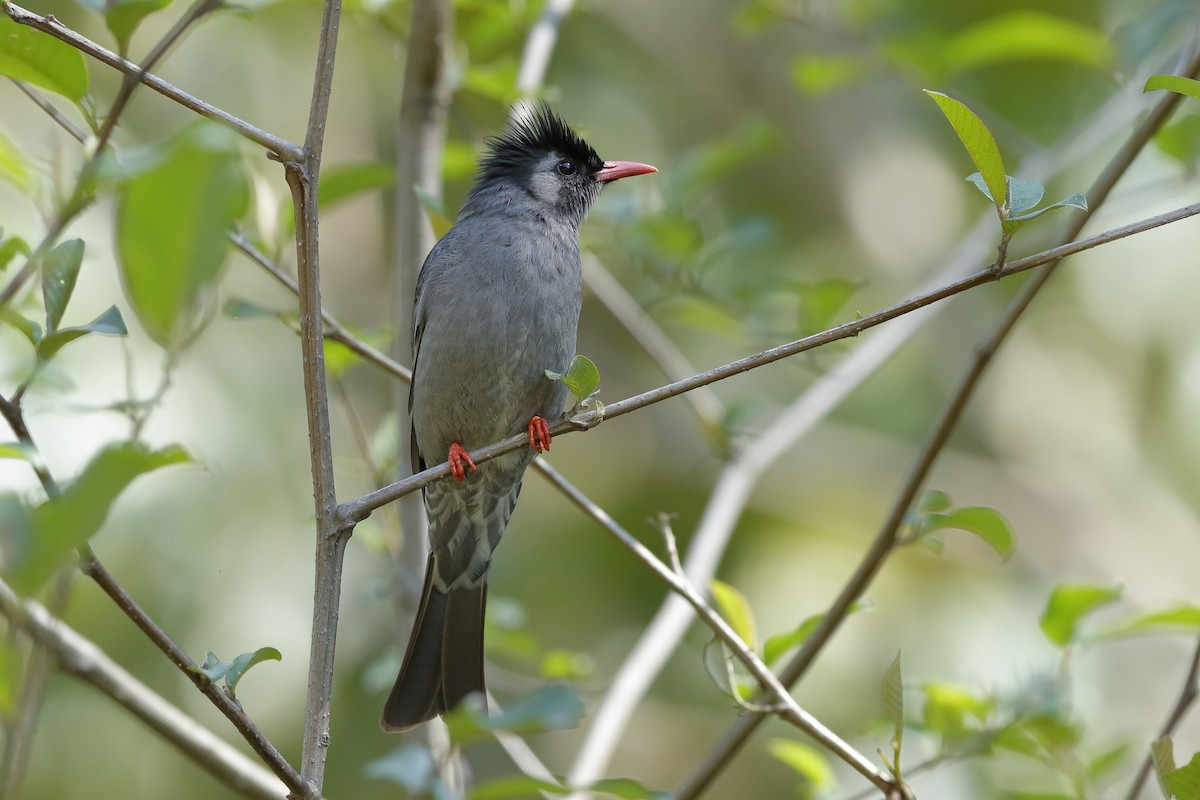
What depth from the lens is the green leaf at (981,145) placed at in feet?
7.06

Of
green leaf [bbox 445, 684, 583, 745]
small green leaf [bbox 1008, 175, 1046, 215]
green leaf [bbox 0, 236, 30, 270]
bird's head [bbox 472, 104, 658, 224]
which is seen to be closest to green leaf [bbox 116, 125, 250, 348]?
green leaf [bbox 445, 684, 583, 745]

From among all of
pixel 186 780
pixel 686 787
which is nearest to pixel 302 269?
pixel 686 787

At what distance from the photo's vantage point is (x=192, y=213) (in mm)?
1405

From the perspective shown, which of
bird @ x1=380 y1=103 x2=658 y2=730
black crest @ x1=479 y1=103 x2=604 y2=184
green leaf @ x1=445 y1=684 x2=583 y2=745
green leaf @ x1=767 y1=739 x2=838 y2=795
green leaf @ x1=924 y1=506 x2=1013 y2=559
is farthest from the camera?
black crest @ x1=479 y1=103 x2=604 y2=184

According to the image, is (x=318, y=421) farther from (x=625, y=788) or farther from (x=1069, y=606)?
(x=1069, y=606)

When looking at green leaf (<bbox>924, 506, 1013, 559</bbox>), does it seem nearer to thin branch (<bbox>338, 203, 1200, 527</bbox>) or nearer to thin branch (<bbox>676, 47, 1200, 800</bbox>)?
thin branch (<bbox>676, 47, 1200, 800</bbox>)

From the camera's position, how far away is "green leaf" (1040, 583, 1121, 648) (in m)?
3.10

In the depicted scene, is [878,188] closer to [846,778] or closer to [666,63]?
[666,63]

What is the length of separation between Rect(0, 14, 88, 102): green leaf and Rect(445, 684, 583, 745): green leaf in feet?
4.99

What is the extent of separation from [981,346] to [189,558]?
4266 mm

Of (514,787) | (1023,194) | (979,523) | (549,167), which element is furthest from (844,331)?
(549,167)

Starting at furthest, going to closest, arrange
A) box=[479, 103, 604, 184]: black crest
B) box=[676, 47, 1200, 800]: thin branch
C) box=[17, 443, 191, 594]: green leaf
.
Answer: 1. box=[479, 103, 604, 184]: black crest
2. box=[676, 47, 1200, 800]: thin branch
3. box=[17, 443, 191, 594]: green leaf

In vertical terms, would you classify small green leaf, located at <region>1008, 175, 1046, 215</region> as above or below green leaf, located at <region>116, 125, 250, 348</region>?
above

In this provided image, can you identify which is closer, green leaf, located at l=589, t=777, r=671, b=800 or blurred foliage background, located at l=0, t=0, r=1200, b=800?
green leaf, located at l=589, t=777, r=671, b=800
